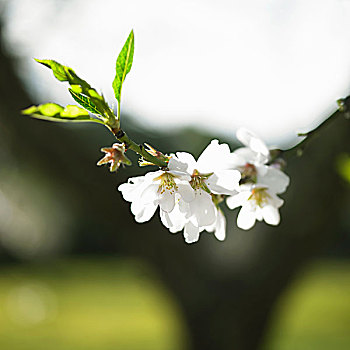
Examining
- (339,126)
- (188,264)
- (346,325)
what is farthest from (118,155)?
(346,325)

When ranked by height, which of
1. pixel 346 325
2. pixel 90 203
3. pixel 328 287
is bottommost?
pixel 328 287

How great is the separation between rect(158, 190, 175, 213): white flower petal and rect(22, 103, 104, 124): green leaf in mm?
87

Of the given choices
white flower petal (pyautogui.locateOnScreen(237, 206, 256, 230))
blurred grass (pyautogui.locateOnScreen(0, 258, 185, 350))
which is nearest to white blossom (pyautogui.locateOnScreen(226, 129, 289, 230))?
white flower petal (pyautogui.locateOnScreen(237, 206, 256, 230))

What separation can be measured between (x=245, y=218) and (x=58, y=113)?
0.82 ft

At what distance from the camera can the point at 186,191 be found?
0.43 metres

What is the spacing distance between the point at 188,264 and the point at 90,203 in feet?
1.79

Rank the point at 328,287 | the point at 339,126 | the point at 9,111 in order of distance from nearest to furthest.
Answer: the point at 339,126 < the point at 9,111 < the point at 328,287

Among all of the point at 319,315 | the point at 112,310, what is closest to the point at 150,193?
the point at 319,315

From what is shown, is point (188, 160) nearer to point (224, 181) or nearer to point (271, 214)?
point (224, 181)

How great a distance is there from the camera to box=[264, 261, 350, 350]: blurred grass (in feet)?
18.5

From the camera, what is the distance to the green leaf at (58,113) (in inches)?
14.7

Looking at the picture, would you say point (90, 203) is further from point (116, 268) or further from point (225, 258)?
point (116, 268)

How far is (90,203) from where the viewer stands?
6.66ft

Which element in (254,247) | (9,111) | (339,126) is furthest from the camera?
(254,247)
